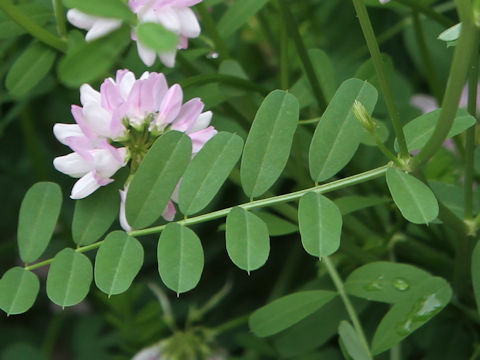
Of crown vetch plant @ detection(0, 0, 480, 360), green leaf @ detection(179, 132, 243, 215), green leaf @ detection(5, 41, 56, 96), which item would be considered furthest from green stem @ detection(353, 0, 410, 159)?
green leaf @ detection(5, 41, 56, 96)

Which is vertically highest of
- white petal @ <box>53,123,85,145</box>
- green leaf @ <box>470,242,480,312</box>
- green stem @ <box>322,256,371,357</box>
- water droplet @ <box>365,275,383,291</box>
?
white petal @ <box>53,123,85,145</box>

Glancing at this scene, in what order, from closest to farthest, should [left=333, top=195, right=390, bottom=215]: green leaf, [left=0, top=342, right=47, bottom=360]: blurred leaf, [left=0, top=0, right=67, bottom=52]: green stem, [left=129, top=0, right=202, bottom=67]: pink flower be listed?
[left=129, top=0, right=202, bottom=67]: pink flower → [left=0, top=0, right=67, bottom=52]: green stem → [left=333, top=195, right=390, bottom=215]: green leaf → [left=0, top=342, right=47, bottom=360]: blurred leaf

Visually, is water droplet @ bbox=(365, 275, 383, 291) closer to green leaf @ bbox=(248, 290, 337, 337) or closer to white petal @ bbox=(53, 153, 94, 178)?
green leaf @ bbox=(248, 290, 337, 337)

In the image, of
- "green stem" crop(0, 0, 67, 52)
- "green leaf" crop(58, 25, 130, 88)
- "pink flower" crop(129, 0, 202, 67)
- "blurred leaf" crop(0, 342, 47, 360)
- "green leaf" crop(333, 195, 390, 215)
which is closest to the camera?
"green leaf" crop(58, 25, 130, 88)

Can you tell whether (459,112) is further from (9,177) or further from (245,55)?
(9,177)

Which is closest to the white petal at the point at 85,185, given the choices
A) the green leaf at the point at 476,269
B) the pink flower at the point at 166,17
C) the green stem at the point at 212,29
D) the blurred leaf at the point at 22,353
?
the pink flower at the point at 166,17

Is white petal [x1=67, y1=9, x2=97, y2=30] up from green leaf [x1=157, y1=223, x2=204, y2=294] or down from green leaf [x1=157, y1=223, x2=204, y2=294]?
up

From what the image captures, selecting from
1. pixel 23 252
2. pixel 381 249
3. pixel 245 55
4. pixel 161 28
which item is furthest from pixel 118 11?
pixel 245 55

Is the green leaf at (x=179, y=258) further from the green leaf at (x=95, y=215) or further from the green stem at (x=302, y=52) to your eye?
the green stem at (x=302, y=52)
